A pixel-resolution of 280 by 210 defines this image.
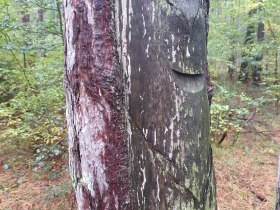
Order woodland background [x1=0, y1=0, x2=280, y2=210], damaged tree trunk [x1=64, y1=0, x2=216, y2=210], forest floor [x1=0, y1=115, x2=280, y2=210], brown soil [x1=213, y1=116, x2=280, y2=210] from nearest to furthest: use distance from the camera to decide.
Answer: damaged tree trunk [x1=64, y1=0, x2=216, y2=210], forest floor [x1=0, y1=115, x2=280, y2=210], woodland background [x1=0, y1=0, x2=280, y2=210], brown soil [x1=213, y1=116, x2=280, y2=210]

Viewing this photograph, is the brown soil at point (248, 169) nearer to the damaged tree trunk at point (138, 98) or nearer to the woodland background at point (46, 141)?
the woodland background at point (46, 141)

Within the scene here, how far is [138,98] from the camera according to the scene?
92 cm

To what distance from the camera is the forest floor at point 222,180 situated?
3.46m

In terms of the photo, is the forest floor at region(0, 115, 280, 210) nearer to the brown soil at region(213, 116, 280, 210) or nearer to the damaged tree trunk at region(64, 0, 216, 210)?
the brown soil at region(213, 116, 280, 210)

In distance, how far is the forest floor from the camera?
346cm

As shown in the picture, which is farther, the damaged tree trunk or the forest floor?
the forest floor

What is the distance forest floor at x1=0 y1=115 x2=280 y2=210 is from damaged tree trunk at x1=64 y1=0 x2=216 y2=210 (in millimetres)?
2531

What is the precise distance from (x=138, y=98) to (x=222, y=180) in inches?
157

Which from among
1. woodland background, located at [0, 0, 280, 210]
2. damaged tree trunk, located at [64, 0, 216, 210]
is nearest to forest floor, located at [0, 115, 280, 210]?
woodland background, located at [0, 0, 280, 210]

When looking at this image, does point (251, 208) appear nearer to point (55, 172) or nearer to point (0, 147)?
point (55, 172)

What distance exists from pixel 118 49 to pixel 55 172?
3.29m

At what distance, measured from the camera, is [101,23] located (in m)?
0.89

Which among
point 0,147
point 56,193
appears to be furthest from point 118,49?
point 0,147

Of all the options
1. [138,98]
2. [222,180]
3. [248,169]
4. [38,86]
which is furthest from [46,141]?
[248,169]
